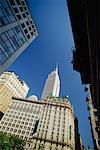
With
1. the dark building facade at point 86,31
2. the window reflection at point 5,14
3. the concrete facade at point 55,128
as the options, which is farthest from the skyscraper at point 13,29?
the concrete facade at point 55,128

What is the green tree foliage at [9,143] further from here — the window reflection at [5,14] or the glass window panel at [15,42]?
the window reflection at [5,14]

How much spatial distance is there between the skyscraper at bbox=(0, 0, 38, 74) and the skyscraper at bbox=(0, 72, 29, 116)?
3164 inches

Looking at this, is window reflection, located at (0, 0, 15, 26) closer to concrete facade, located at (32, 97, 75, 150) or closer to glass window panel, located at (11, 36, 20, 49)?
glass window panel, located at (11, 36, 20, 49)

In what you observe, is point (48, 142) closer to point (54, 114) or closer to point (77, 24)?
point (54, 114)

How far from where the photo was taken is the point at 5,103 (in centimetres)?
12850

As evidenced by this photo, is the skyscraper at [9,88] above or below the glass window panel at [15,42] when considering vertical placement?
above

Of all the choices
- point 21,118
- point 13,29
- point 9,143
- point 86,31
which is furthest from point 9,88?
point 86,31

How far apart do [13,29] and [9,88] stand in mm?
96595

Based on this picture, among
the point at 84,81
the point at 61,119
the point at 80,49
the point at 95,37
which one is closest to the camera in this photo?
the point at 95,37

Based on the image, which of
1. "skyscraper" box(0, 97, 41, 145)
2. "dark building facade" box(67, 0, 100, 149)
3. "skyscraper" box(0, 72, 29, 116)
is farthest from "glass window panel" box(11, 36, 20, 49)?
"skyscraper" box(0, 72, 29, 116)

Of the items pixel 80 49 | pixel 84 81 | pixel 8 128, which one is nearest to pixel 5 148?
pixel 8 128

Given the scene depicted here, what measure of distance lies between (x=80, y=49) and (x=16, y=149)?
69622mm

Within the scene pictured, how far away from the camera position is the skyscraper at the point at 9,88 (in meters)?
128

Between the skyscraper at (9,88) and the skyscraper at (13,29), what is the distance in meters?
80.4
